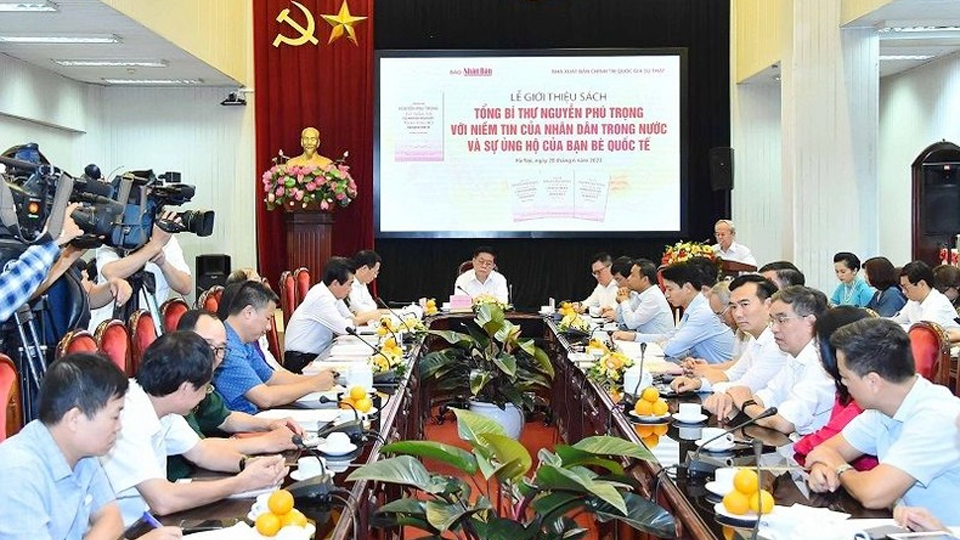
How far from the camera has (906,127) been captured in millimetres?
9664

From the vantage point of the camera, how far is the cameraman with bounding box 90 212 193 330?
13.3 ft

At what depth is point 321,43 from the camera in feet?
30.6

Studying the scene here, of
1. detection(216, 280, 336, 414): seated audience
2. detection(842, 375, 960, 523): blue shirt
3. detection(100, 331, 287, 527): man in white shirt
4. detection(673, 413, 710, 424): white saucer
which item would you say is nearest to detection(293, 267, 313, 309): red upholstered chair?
detection(216, 280, 336, 414): seated audience

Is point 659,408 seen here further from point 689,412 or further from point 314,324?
point 314,324

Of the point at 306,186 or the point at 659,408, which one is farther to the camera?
the point at 306,186

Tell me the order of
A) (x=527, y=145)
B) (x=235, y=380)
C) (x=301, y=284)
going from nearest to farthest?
(x=235, y=380) → (x=301, y=284) → (x=527, y=145)

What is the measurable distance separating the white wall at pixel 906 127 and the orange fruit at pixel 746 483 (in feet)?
25.4

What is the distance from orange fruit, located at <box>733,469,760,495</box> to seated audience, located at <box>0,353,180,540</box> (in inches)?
40.0

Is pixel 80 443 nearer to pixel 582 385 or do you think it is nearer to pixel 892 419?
pixel 892 419

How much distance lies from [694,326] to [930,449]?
2.59 metres

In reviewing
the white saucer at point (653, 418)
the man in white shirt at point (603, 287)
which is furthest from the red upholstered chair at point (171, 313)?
the man in white shirt at point (603, 287)

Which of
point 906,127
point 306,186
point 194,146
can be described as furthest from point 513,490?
point 906,127

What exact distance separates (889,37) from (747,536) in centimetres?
650

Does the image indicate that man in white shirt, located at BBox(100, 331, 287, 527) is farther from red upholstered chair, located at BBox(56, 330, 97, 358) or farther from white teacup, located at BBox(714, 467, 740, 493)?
white teacup, located at BBox(714, 467, 740, 493)
